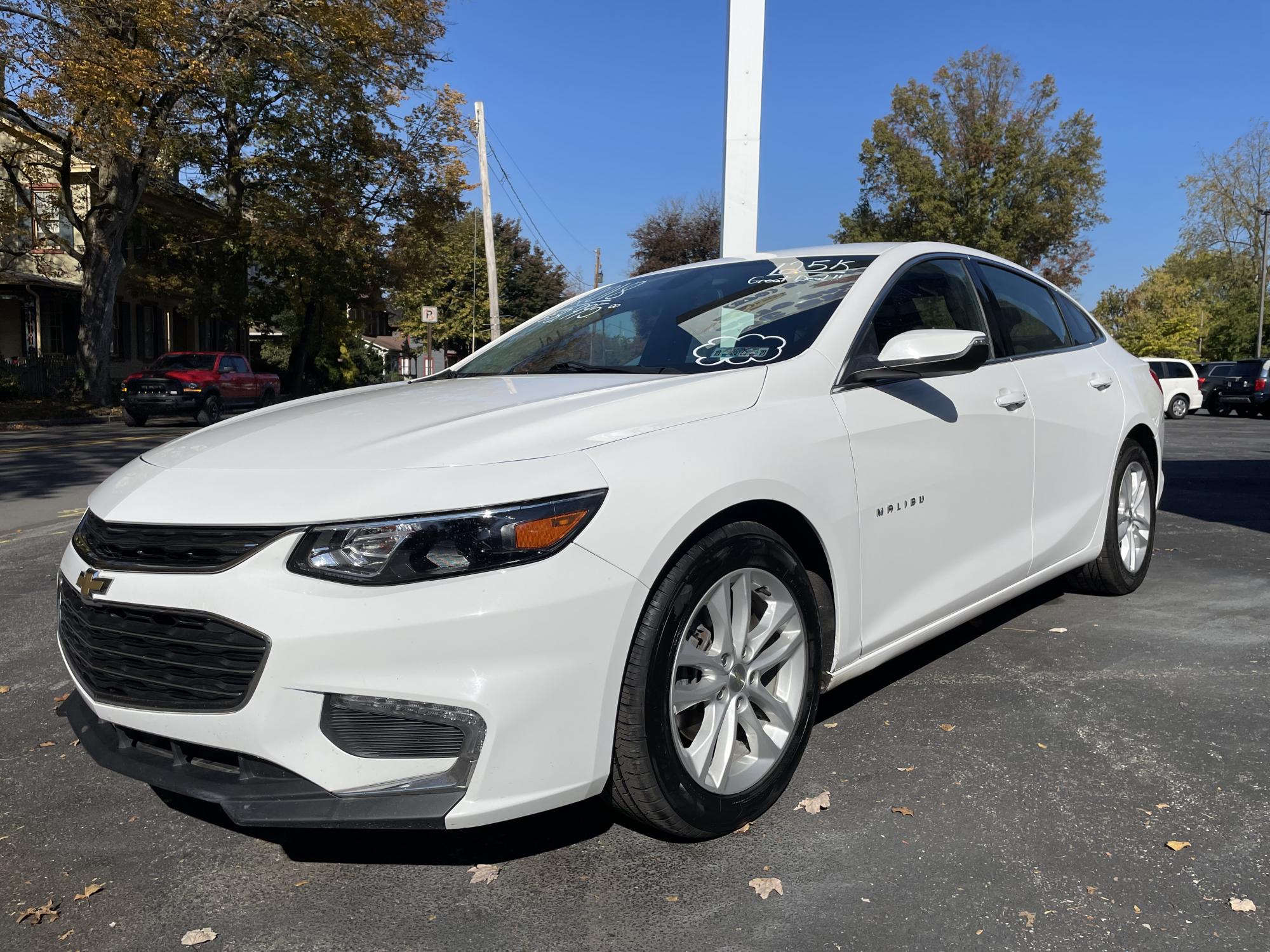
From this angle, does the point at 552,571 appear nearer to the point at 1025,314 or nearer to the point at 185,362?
the point at 1025,314

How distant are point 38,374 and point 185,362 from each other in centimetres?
722

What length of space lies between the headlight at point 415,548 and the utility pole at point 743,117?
4.80 metres

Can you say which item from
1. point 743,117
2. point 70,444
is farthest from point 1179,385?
point 70,444

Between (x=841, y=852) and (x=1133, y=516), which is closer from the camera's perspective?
(x=841, y=852)

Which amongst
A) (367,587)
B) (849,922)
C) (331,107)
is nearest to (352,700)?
(367,587)

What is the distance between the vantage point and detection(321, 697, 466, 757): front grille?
208 cm

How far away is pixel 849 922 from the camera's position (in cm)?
223

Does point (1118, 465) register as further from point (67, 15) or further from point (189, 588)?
point (67, 15)

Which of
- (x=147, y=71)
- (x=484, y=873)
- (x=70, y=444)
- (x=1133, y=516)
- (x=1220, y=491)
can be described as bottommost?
(x=70, y=444)

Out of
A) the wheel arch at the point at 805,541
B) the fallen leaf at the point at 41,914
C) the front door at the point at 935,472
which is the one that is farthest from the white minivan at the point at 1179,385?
the fallen leaf at the point at 41,914

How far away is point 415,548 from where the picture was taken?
2.08m

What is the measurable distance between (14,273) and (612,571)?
3265cm

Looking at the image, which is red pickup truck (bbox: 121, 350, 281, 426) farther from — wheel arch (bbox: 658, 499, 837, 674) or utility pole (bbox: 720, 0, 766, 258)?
wheel arch (bbox: 658, 499, 837, 674)

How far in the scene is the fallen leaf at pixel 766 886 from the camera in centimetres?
235
